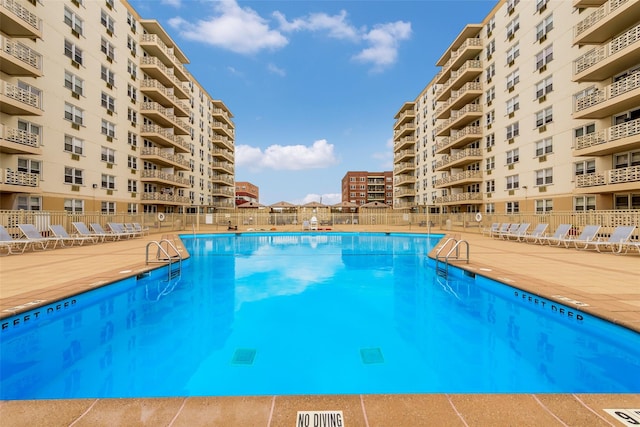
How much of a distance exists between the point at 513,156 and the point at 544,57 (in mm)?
8452

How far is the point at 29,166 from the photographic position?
19906 mm

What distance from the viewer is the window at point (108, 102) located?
87.7 feet

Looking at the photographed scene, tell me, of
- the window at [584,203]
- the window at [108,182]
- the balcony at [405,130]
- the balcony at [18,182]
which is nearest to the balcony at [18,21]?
the balcony at [18,182]

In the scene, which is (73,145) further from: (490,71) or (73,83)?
(490,71)

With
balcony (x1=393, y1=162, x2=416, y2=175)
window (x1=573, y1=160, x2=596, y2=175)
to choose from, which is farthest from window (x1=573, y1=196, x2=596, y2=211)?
balcony (x1=393, y1=162, x2=416, y2=175)

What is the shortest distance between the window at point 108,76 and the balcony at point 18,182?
12.1 metres

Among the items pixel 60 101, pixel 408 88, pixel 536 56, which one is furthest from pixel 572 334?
pixel 408 88

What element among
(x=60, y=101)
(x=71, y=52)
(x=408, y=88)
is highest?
(x=408, y=88)

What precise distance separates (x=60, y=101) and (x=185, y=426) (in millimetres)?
28495

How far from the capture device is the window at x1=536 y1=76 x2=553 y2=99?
24047mm

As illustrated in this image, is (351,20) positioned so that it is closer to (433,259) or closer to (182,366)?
(433,259)

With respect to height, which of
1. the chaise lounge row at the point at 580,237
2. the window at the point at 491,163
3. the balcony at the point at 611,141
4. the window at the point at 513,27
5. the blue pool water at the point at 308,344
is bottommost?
the blue pool water at the point at 308,344

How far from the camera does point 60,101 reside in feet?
72.3

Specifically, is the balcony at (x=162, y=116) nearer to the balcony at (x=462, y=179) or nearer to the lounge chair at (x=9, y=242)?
the lounge chair at (x=9, y=242)
